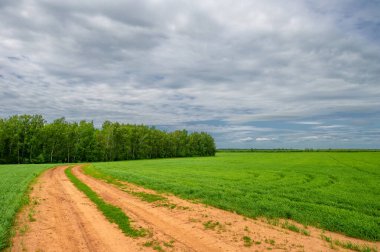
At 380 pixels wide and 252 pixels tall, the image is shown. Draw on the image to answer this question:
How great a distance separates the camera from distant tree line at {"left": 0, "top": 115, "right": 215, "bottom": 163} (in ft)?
296

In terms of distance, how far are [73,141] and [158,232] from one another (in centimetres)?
10142

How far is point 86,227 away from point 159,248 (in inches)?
160

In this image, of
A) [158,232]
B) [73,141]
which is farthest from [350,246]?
[73,141]

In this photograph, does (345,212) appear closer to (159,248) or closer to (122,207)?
(159,248)

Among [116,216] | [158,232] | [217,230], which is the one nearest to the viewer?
[158,232]

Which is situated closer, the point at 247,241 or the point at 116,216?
the point at 247,241

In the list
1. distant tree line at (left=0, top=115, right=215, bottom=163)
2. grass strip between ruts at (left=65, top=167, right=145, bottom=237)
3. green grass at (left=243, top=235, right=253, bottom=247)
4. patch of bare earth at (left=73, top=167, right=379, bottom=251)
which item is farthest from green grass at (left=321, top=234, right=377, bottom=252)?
distant tree line at (left=0, top=115, right=215, bottom=163)

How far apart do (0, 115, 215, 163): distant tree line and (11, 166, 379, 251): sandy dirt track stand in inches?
3476

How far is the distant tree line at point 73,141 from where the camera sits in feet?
296

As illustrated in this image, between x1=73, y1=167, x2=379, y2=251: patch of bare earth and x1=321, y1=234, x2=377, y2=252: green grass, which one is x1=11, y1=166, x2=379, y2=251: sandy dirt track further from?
x1=321, y1=234, x2=377, y2=252: green grass

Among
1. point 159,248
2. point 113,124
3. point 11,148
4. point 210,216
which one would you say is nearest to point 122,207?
point 210,216

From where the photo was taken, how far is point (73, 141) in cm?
10288

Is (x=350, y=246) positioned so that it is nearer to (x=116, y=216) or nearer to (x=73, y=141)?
(x=116, y=216)

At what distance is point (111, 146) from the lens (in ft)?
369
